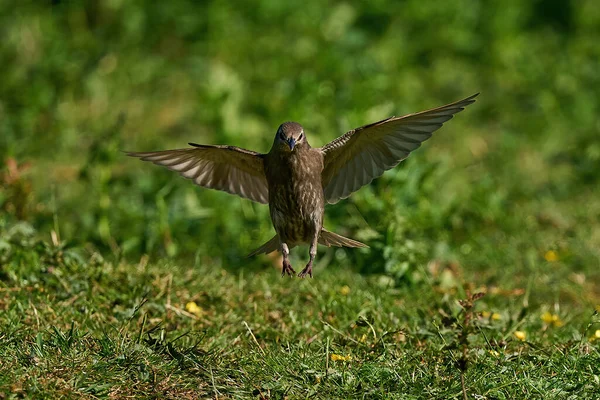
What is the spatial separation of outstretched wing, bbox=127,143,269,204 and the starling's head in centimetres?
34

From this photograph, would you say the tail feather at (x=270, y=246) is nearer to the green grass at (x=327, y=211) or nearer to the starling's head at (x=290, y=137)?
the green grass at (x=327, y=211)

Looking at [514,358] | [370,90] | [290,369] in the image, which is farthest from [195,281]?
[370,90]

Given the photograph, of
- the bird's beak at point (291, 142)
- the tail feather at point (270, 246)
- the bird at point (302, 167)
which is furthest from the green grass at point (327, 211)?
the bird's beak at point (291, 142)

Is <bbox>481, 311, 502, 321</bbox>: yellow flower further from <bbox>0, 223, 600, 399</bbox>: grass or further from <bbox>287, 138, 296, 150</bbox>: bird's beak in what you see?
<bbox>287, 138, 296, 150</bbox>: bird's beak

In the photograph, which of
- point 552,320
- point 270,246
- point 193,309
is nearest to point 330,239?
point 270,246

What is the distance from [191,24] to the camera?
34.9ft

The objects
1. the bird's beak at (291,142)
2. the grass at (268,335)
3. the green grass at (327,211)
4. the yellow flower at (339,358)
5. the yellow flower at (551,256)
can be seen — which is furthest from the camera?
the yellow flower at (551,256)

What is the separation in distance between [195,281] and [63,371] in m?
1.77

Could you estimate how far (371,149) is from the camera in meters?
5.65

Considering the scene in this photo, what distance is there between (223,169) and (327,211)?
1514 mm

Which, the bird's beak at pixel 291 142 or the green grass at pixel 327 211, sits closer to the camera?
the green grass at pixel 327 211

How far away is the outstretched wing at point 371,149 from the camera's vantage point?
533 centimetres

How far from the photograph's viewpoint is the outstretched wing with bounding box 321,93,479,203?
5332 mm

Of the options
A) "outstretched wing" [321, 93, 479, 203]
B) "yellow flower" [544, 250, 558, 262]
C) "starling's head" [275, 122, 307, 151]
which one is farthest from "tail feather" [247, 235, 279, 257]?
"yellow flower" [544, 250, 558, 262]
